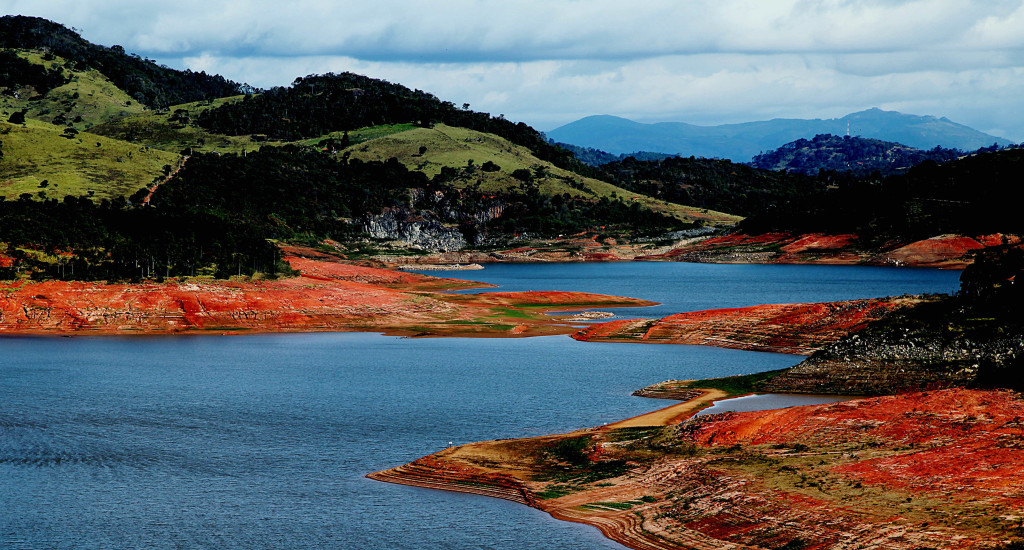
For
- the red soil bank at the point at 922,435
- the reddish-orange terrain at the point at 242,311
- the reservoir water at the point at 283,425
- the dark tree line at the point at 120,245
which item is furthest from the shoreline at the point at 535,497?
the dark tree line at the point at 120,245

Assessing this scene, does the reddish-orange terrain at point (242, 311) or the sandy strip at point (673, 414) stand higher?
the reddish-orange terrain at point (242, 311)

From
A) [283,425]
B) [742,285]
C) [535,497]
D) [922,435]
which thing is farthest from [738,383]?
[742,285]

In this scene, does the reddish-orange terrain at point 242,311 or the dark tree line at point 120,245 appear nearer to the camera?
the reddish-orange terrain at point 242,311

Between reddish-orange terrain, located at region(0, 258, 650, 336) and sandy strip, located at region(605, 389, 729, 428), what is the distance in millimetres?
44576

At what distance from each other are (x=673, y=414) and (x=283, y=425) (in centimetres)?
2162

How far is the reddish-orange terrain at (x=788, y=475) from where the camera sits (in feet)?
91.5

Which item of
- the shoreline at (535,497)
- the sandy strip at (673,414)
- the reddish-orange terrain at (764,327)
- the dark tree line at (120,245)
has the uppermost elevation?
the dark tree line at (120,245)

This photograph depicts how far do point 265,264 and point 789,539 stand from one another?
343 ft

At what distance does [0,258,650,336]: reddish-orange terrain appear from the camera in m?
101

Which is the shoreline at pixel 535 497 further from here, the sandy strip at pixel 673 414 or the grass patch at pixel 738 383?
the grass patch at pixel 738 383

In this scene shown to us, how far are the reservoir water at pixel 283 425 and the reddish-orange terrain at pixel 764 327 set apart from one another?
3.31 metres

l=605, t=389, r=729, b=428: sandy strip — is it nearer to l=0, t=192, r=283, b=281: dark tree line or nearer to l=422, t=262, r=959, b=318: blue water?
l=422, t=262, r=959, b=318: blue water

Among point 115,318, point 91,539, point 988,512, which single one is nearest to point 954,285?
point 115,318

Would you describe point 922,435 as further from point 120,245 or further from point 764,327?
point 120,245
